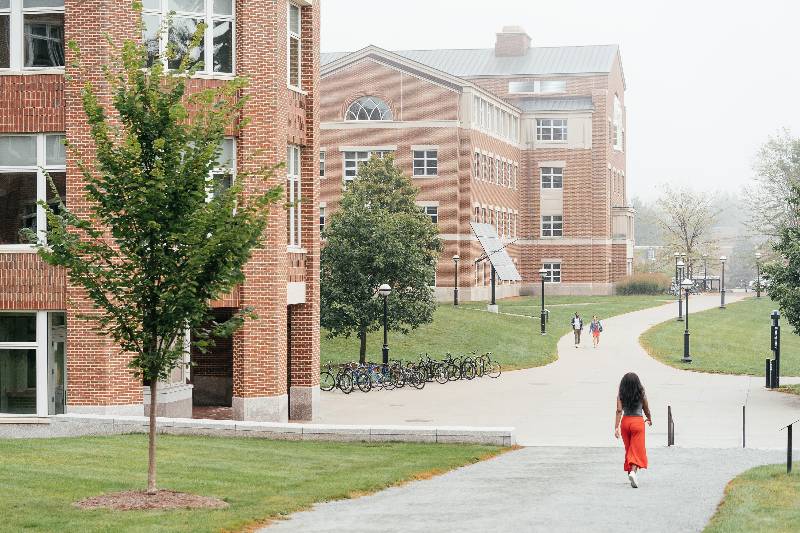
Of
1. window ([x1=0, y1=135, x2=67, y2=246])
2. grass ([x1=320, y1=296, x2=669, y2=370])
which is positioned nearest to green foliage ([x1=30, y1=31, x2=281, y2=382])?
window ([x1=0, y1=135, x2=67, y2=246])

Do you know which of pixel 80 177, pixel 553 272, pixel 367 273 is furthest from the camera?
pixel 553 272

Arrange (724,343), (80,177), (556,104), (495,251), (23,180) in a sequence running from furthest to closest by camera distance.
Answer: (556,104)
(495,251)
(724,343)
(23,180)
(80,177)

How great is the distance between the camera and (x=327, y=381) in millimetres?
44344

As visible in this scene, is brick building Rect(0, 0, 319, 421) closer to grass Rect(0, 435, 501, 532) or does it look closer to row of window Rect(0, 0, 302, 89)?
row of window Rect(0, 0, 302, 89)

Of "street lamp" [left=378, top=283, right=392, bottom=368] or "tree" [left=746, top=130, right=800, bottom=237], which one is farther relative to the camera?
"tree" [left=746, top=130, right=800, bottom=237]

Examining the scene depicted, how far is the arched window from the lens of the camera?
8481 cm

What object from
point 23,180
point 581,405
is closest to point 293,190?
point 23,180

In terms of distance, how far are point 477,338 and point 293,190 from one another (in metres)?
31.2

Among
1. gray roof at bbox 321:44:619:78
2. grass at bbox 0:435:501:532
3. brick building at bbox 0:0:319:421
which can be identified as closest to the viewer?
grass at bbox 0:435:501:532

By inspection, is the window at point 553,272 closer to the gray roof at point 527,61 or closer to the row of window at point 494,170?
the row of window at point 494,170

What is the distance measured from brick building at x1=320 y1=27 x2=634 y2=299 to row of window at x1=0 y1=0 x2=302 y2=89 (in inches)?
2115

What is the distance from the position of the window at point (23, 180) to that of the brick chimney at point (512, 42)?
8456cm

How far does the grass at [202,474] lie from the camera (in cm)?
Result: 1595

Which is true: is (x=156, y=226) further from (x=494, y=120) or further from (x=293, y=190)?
(x=494, y=120)
